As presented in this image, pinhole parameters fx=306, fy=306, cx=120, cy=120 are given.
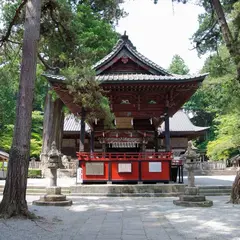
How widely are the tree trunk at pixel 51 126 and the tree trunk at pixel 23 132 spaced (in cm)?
1570

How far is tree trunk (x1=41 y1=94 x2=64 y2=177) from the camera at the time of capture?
2305 centimetres

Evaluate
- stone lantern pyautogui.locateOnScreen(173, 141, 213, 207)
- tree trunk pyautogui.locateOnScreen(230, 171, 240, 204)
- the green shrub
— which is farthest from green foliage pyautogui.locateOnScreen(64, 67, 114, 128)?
the green shrub

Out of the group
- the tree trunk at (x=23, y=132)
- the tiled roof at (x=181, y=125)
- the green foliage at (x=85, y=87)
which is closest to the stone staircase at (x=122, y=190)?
the green foliage at (x=85, y=87)

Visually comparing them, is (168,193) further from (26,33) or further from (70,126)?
(70,126)

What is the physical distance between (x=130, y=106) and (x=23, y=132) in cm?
831

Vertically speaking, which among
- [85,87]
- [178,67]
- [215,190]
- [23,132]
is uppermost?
[178,67]

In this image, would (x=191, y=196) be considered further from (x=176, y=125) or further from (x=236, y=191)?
(x=176, y=125)

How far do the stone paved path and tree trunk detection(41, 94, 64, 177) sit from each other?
14466 millimetres

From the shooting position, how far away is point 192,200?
9.41 m

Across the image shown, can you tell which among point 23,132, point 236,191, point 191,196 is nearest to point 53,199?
point 23,132

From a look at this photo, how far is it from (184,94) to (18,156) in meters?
9.41

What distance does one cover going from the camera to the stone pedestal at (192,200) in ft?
30.1

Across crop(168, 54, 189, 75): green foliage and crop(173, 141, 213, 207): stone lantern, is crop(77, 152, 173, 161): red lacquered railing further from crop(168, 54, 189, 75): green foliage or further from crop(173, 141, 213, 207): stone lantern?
crop(168, 54, 189, 75): green foliage

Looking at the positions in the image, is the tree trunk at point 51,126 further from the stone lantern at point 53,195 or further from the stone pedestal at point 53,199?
the stone pedestal at point 53,199
